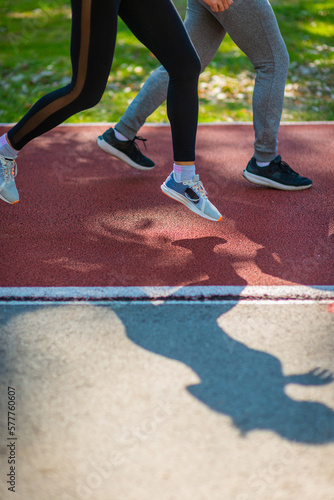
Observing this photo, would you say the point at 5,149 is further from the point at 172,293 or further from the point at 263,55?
the point at 263,55

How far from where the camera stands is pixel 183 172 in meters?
3.24

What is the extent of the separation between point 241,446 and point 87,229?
6.32 feet

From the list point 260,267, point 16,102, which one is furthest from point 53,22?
point 260,267

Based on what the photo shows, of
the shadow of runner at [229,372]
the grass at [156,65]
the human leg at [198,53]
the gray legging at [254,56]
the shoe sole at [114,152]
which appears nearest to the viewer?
the shadow of runner at [229,372]

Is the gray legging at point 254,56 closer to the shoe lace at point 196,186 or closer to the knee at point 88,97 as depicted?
the shoe lace at point 196,186

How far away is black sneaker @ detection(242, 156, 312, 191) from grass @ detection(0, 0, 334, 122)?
2.18m

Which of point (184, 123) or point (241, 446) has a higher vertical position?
point (184, 123)

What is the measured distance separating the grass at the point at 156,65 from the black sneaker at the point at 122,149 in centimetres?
185

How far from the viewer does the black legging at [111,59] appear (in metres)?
2.71

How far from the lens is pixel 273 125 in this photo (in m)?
3.68

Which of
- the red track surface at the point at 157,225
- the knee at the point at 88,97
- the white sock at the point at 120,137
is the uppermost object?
the knee at the point at 88,97

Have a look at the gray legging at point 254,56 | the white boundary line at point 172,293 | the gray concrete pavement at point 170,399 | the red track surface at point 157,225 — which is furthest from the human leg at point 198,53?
the gray concrete pavement at point 170,399

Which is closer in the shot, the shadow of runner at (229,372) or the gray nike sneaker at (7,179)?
the shadow of runner at (229,372)

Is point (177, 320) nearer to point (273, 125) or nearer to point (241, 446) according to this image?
point (241, 446)
